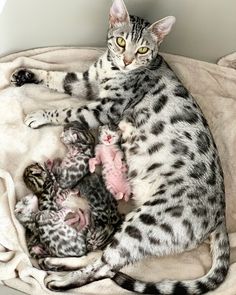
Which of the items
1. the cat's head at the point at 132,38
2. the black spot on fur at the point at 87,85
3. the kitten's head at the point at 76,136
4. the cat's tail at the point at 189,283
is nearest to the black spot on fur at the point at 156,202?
the cat's tail at the point at 189,283

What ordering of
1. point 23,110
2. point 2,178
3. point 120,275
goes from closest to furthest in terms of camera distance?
point 120,275, point 2,178, point 23,110

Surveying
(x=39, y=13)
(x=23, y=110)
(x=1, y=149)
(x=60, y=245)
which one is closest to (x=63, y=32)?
(x=39, y=13)

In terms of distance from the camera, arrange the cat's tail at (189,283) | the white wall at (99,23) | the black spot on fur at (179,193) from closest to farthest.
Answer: the cat's tail at (189,283), the black spot on fur at (179,193), the white wall at (99,23)

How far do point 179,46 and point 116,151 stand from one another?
0.78m

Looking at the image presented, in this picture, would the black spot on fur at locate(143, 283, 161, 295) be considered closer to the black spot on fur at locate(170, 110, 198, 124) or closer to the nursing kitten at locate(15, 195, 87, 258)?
the nursing kitten at locate(15, 195, 87, 258)

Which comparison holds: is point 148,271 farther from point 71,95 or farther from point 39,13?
point 39,13

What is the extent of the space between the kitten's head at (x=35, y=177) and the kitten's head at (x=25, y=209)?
7cm

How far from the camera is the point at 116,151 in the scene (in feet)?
10.7

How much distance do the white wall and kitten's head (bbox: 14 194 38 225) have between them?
915 mm

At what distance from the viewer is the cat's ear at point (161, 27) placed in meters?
3.18

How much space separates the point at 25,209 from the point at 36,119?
0.51 metres

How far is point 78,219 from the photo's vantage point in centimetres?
312

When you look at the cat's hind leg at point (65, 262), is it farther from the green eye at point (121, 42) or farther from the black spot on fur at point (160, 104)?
the green eye at point (121, 42)

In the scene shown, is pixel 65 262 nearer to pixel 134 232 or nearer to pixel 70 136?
pixel 134 232
